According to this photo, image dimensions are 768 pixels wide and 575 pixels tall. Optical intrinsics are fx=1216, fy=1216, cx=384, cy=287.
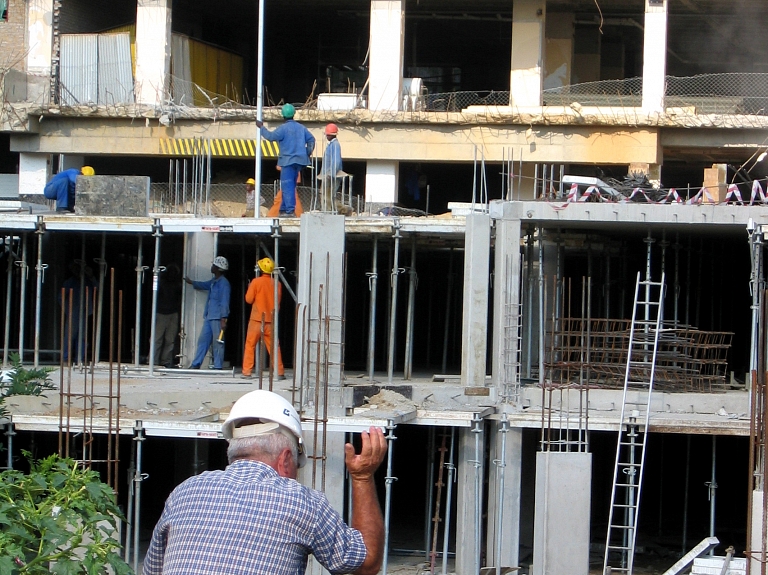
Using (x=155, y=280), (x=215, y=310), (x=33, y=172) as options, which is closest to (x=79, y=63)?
(x=33, y=172)

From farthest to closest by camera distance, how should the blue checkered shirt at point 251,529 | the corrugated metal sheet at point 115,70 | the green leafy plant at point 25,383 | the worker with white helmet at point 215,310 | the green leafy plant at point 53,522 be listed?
the corrugated metal sheet at point 115,70 → the worker with white helmet at point 215,310 → the green leafy plant at point 25,383 → the green leafy plant at point 53,522 → the blue checkered shirt at point 251,529

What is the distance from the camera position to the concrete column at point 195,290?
61.8ft

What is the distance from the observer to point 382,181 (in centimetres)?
2255

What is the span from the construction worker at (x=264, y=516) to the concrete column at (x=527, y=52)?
18392mm

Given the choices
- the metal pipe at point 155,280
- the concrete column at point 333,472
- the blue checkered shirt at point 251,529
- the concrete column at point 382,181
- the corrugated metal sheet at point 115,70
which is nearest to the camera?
the blue checkered shirt at point 251,529

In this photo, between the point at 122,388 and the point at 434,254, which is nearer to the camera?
the point at 122,388

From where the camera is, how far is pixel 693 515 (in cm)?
1992

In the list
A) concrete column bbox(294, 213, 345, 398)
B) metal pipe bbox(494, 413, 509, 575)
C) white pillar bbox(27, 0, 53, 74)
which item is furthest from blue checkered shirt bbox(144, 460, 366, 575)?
white pillar bbox(27, 0, 53, 74)

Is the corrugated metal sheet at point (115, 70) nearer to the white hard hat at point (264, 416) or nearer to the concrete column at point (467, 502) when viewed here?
the concrete column at point (467, 502)

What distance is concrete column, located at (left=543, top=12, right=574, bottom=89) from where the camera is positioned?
76.2ft

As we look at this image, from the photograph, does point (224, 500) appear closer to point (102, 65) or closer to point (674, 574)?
point (674, 574)

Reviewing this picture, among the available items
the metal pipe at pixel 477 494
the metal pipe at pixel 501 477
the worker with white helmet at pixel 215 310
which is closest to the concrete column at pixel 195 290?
the worker with white helmet at pixel 215 310

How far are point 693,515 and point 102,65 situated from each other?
44.1 ft

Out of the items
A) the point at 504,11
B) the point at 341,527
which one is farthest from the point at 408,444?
the point at 341,527
